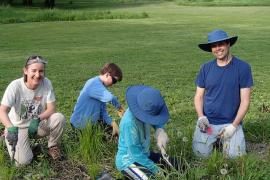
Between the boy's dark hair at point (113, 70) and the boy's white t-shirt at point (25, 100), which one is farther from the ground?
the boy's dark hair at point (113, 70)

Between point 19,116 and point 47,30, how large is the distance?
1953cm

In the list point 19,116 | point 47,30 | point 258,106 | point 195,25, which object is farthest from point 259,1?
point 19,116

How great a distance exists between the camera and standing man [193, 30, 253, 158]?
5.34 metres

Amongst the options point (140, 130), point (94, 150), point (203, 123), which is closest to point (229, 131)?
point (203, 123)

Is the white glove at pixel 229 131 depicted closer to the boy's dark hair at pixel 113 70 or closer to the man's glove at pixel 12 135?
the boy's dark hair at pixel 113 70

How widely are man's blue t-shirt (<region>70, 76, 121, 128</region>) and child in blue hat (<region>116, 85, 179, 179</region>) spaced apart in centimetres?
110

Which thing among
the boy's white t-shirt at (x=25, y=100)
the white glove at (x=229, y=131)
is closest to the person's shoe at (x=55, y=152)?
the boy's white t-shirt at (x=25, y=100)

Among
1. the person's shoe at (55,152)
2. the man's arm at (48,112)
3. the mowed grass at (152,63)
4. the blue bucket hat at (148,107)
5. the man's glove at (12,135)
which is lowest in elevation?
the mowed grass at (152,63)

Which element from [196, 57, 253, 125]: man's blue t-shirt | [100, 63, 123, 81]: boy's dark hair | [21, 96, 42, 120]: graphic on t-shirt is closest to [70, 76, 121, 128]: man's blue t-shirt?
[100, 63, 123, 81]: boy's dark hair

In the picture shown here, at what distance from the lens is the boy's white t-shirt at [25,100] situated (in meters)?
5.12

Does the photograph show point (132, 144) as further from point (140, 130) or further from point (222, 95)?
point (222, 95)

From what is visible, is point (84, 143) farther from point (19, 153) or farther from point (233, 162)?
point (233, 162)

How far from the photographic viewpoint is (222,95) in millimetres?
5539

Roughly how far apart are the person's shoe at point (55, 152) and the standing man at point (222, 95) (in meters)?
1.41
